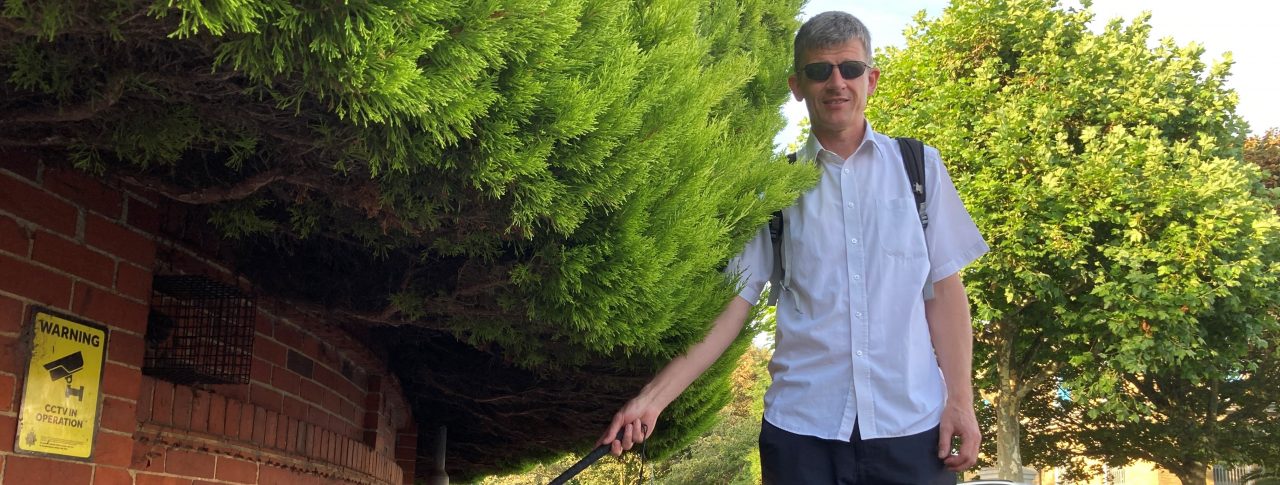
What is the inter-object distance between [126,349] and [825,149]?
1.98 m

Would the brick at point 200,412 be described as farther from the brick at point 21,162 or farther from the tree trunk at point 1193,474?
the tree trunk at point 1193,474

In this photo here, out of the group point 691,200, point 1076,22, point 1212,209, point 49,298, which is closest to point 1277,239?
point 1212,209

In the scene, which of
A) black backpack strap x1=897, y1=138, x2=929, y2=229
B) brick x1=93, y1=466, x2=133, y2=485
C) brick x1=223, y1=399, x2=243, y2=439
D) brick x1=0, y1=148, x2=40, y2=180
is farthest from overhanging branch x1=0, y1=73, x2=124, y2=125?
black backpack strap x1=897, y1=138, x2=929, y2=229

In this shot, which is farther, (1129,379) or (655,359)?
(1129,379)

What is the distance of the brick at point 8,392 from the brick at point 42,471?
0.27 ft

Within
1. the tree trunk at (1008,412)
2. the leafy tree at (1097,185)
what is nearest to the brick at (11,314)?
the leafy tree at (1097,185)

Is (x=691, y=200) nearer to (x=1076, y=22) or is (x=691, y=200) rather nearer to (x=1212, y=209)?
(x=1212, y=209)

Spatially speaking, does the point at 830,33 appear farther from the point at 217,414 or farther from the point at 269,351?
the point at 269,351

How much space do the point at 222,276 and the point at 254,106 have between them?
1.78 m

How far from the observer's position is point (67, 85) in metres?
2.21

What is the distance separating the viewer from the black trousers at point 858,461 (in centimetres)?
266

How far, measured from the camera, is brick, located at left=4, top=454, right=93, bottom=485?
2.68m

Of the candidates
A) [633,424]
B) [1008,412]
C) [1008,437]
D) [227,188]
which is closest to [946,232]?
[633,424]

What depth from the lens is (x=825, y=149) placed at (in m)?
3.11
